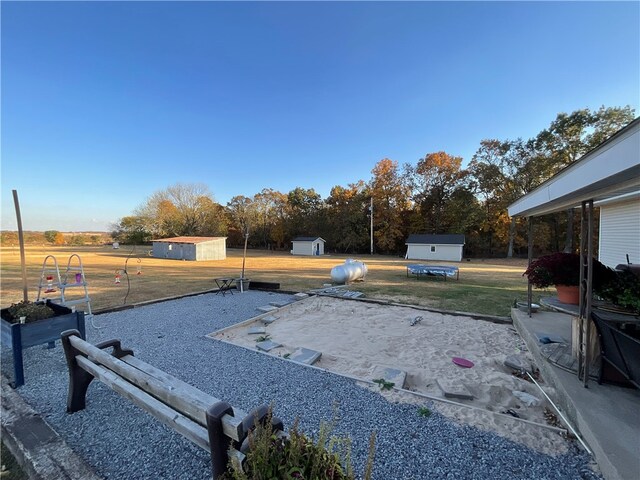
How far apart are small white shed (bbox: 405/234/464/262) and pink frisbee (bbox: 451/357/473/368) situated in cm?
2541

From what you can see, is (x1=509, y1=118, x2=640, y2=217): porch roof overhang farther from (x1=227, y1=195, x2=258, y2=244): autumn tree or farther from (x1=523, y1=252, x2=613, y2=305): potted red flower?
(x1=227, y1=195, x2=258, y2=244): autumn tree

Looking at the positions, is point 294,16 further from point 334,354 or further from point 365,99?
point 334,354

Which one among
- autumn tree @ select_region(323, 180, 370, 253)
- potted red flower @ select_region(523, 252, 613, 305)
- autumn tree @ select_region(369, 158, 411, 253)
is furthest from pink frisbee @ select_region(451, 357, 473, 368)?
autumn tree @ select_region(323, 180, 370, 253)

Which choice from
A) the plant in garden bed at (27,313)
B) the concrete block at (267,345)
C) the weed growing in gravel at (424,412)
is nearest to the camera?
the weed growing in gravel at (424,412)

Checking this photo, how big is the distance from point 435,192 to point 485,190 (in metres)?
5.51

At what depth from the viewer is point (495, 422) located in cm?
260

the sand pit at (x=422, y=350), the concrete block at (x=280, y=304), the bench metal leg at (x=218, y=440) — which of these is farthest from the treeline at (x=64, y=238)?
the bench metal leg at (x=218, y=440)

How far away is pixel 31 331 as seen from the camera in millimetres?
3434

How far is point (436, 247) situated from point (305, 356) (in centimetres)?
2646

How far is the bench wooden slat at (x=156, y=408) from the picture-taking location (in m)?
1.72

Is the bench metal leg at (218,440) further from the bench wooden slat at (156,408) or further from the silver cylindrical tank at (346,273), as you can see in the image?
the silver cylindrical tank at (346,273)

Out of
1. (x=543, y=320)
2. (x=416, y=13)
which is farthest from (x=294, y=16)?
(x=543, y=320)

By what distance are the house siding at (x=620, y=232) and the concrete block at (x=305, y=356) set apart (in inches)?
426

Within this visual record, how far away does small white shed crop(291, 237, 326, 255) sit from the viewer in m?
34.1
